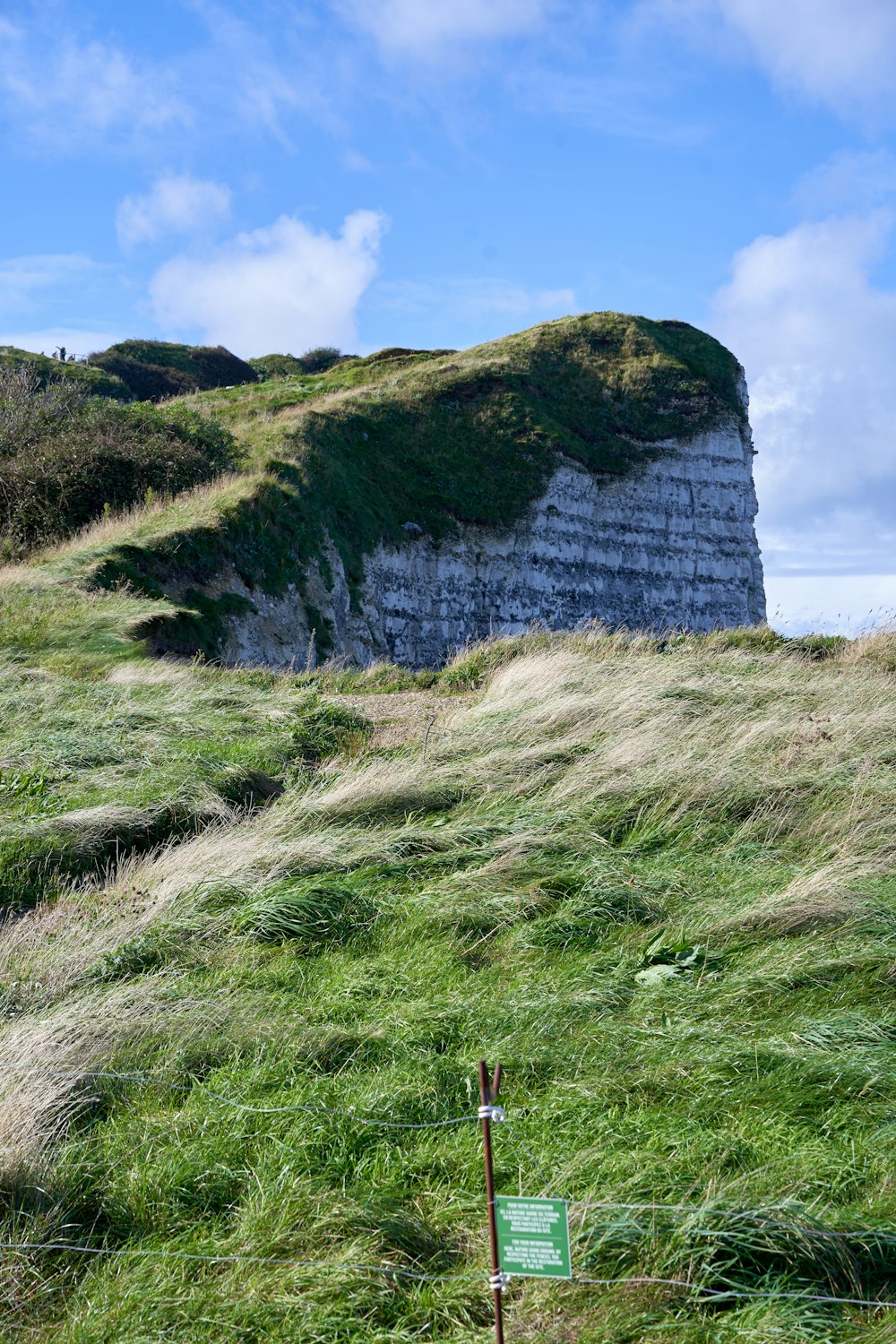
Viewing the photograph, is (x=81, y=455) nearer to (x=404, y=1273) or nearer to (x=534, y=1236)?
(x=404, y=1273)

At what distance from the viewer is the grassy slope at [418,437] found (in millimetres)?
24266

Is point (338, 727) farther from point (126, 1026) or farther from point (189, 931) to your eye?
point (126, 1026)

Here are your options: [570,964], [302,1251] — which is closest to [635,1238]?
[302,1251]

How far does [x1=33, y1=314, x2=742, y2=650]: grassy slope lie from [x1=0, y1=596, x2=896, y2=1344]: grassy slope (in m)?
12.8

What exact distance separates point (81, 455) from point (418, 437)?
64.3 ft

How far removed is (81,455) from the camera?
24219 millimetres

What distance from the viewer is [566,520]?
42.8 metres

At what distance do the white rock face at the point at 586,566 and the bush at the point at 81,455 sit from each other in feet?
15.6

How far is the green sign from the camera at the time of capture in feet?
9.89

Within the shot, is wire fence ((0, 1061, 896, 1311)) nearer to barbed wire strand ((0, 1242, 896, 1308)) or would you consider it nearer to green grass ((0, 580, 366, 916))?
barbed wire strand ((0, 1242, 896, 1308))

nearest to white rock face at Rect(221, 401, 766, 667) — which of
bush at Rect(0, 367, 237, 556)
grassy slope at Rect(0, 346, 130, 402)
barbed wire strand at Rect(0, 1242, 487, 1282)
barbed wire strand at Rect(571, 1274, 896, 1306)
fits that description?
bush at Rect(0, 367, 237, 556)

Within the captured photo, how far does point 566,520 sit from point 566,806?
35.3 metres

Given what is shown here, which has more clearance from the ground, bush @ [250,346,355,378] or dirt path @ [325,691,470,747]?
bush @ [250,346,355,378]

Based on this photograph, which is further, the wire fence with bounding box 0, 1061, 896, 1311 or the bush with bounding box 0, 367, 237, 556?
the bush with bounding box 0, 367, 237, 556
